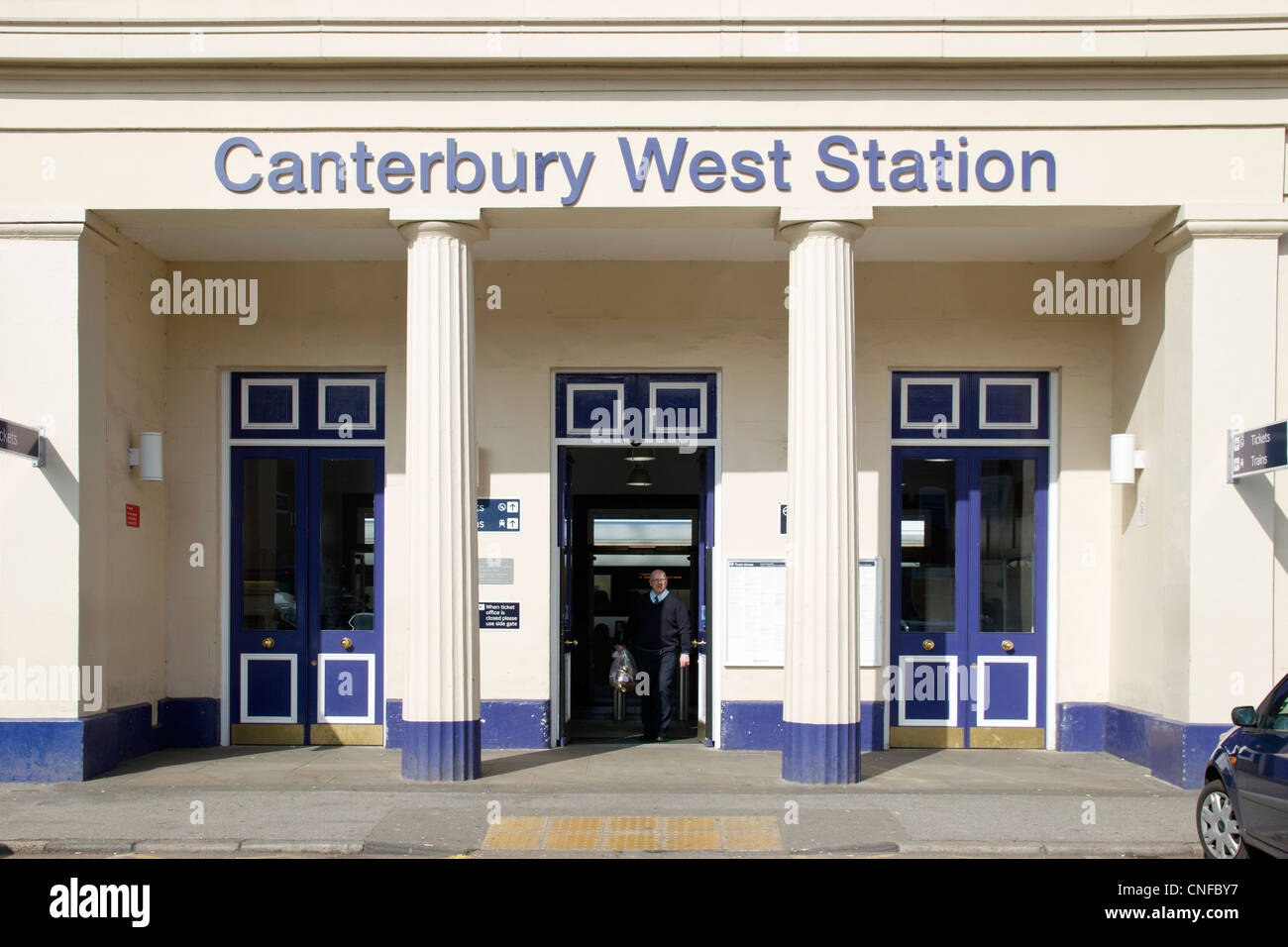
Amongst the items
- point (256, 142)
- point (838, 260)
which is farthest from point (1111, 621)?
point (256, 142)

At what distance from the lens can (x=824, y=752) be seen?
388 inches

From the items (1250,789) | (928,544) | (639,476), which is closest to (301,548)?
(639,476)

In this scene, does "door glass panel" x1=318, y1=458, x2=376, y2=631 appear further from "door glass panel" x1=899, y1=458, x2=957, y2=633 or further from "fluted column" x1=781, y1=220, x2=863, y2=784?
"door glass panel" x1=899, y1=458, x2=957, y2=633

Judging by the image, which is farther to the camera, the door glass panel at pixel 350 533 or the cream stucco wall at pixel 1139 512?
the door glass panel at pixel 350 533

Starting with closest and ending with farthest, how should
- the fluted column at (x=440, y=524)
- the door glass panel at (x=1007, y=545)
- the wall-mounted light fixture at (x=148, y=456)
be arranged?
the fluted column at (x=440, y=524), the wall-mounted light fixture at (x=148, y=456), the door glass panel at (x=1007, y=545)

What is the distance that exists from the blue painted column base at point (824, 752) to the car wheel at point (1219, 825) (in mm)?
2797

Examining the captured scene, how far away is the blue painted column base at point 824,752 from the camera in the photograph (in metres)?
9.84

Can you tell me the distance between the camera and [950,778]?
10.4 meters

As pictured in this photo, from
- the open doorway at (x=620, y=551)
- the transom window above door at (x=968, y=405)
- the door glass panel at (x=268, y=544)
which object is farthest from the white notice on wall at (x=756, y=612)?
the door glass panel at (x=268, y=544)

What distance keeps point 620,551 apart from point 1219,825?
7.83 metres

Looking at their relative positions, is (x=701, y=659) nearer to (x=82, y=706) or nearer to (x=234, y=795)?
(x=234, y=795)

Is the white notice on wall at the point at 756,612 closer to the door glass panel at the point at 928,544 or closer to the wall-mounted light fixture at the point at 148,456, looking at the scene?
the door glass panel at the point at 928,544

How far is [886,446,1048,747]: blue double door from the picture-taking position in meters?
11.9
